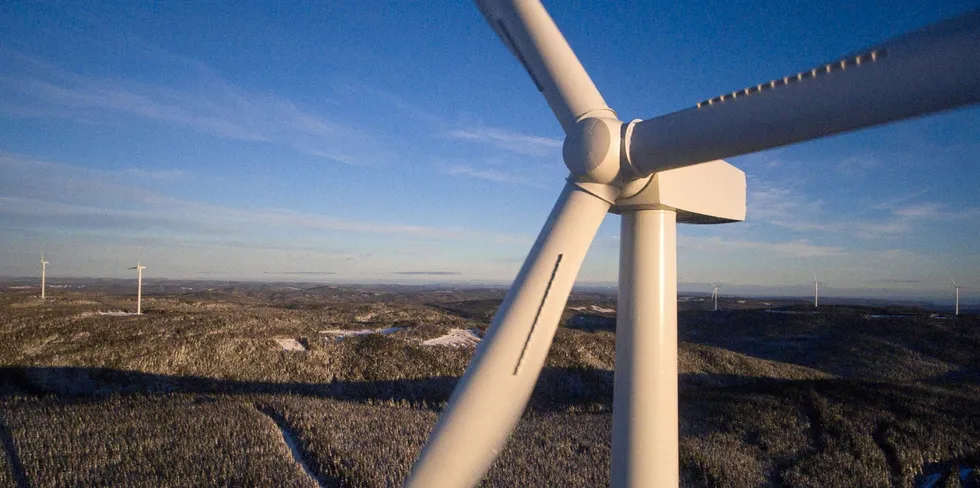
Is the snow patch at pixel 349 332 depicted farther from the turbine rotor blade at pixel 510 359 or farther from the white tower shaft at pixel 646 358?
the turbine rotor blade at pixel 510 359

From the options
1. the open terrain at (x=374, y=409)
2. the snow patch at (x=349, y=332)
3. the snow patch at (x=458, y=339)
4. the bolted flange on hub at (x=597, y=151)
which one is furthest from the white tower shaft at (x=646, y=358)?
the snow patch at (x=349, y=332)

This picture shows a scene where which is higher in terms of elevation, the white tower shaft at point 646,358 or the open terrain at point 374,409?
the white tower shaft at point 646,358

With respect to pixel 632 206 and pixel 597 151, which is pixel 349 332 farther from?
pixel 597 151

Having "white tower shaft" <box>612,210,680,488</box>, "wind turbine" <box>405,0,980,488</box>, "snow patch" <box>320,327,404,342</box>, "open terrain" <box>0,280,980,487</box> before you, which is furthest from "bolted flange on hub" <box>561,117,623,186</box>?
"snow patch" <box>320,327,404,342</box>

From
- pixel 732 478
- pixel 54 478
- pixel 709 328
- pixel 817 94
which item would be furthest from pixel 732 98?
pixel 709 328

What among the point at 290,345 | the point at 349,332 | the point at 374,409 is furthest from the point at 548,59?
the point at 349,332

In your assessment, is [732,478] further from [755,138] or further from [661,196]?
[755,138]
